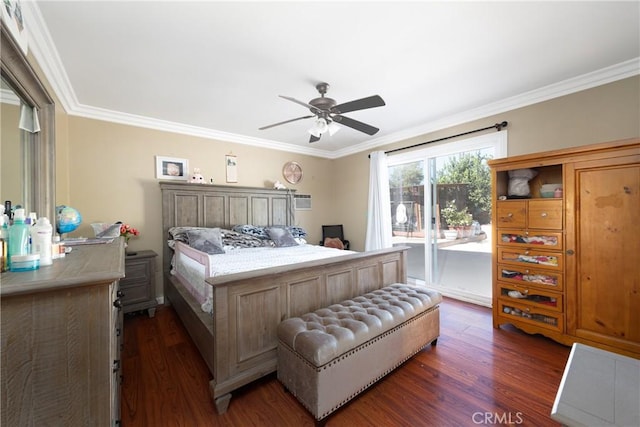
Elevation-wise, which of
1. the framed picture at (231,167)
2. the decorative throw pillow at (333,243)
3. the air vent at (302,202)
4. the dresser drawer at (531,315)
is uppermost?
the framed picture at (231,167)

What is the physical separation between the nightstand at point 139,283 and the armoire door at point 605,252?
14.4ft

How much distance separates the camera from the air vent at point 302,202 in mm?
4860

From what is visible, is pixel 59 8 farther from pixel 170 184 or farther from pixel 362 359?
pixel 362 359

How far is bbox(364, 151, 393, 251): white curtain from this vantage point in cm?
427

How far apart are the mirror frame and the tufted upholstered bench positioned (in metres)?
1.83

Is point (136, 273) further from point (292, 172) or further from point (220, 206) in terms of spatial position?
point (292, 172)

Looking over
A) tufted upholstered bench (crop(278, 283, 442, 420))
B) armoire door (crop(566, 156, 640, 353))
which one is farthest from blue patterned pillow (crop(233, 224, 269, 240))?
armoire door (crop(566, 156, 640, 353))

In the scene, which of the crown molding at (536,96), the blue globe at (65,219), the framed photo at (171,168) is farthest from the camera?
the framed photo at (171,168)

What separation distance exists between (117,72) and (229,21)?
1371mm

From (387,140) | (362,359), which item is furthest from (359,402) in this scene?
(387,140)

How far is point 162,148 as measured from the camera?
11.4ft

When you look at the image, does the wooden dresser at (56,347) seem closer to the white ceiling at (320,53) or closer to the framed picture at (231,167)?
the white ceiling at (320,53)

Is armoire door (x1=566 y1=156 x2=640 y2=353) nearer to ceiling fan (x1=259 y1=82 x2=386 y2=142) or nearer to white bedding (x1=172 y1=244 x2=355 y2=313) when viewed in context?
ceiling fan (x1=259 y1=82 x2=386 y2=142)

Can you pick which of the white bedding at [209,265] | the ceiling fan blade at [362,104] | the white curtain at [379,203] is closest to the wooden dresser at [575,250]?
the ceiling fan blade at [362,104]
